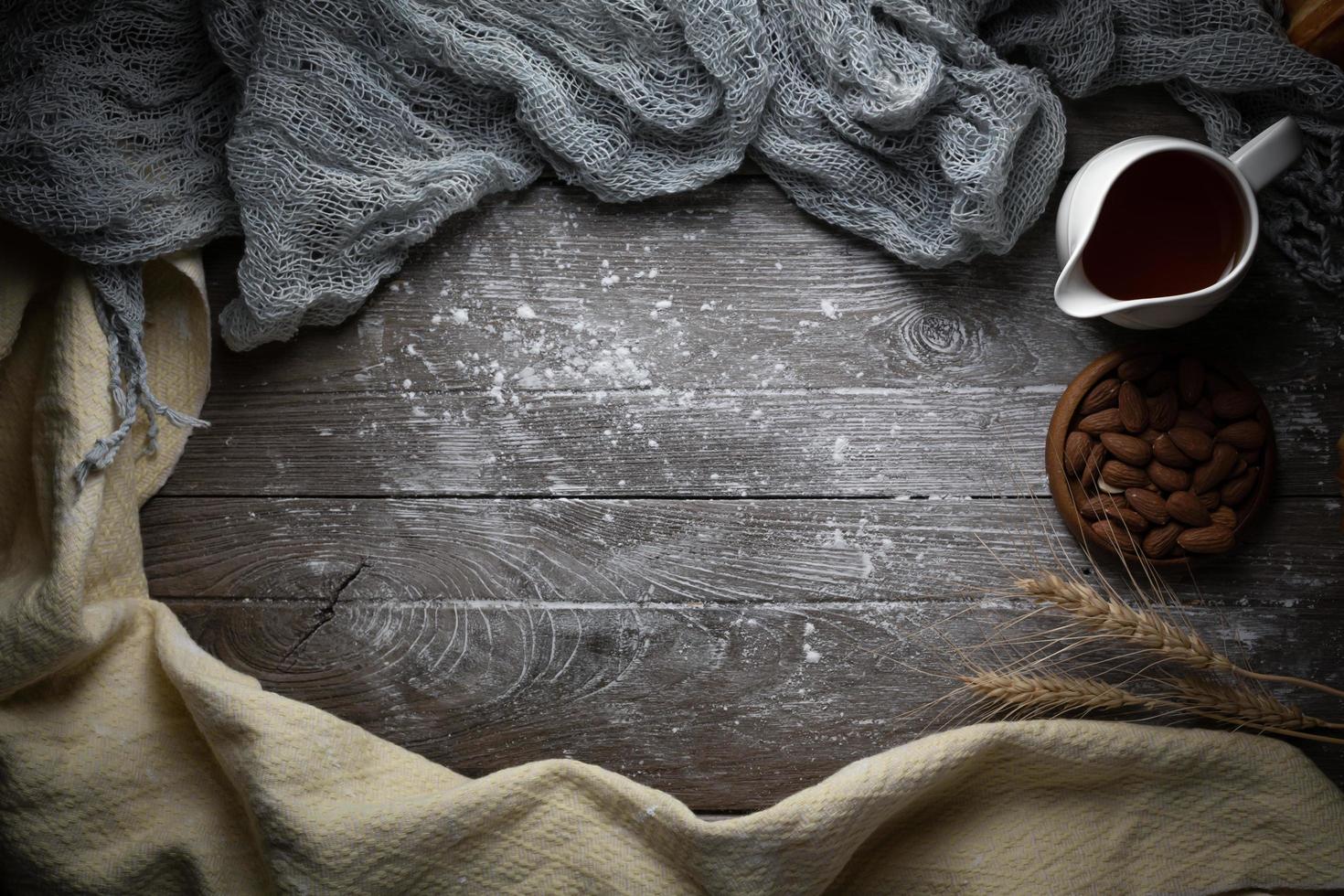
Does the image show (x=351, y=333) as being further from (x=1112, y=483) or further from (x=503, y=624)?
(x=1112, y=483)

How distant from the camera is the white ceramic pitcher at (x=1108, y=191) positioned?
737 millimetres

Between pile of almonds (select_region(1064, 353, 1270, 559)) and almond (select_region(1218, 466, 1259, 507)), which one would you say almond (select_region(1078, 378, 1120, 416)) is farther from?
almond (select_region(1218, 466, 1259, 507))

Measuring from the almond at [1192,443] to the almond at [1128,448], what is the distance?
0.03 metres

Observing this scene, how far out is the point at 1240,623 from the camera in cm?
86

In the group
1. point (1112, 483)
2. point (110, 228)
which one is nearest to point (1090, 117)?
point (1112, 483)

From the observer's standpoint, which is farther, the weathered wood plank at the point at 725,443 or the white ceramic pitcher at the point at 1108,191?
the weathered wood plank at the point at 725,443

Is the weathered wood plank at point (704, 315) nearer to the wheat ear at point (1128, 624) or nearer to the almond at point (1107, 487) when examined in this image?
the almond at point (1107, 487)

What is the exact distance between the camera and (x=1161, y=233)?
0.80 meters

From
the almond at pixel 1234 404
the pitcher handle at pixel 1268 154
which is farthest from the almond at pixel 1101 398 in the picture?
the pitcher handle at pixel 1268 154

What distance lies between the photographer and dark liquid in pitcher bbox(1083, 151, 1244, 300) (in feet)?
2.56

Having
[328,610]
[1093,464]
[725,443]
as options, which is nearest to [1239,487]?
[1093,464]

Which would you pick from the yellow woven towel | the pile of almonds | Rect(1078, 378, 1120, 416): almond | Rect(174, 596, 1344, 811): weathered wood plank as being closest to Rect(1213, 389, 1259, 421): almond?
the pile of almonds

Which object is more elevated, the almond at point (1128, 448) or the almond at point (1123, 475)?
the almond at point (1128, 448)

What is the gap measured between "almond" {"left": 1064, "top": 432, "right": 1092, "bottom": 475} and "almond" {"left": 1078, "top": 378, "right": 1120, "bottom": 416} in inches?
1.1
